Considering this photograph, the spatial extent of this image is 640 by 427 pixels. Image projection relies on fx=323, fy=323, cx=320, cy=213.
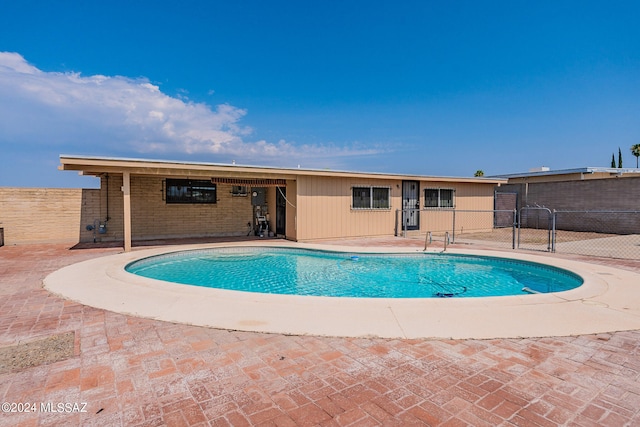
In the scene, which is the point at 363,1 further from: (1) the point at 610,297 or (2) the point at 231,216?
(1) the point at 610,297

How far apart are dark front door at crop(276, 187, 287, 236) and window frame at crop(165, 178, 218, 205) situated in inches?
97.9

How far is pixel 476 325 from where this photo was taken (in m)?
3.66

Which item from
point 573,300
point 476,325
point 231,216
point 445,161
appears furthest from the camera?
point 445,161

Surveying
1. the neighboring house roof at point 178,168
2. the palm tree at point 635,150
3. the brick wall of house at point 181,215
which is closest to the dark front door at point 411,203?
the neighboring house roof at point 178,168

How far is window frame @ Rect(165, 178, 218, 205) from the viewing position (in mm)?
12195

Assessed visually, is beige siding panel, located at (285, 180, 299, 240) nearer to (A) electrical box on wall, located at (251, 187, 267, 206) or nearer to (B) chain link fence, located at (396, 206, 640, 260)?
(A) electrical box on wall, located at (251, 187, 267, 206)

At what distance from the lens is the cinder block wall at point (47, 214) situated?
10445 millimetres

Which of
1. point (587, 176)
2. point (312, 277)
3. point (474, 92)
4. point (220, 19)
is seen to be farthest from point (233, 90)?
point (587, 176)

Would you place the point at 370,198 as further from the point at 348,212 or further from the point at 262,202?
the point at 262,202

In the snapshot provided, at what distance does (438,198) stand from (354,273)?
837 centimetres

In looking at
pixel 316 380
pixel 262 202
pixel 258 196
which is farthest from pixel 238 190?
pixel 316 380

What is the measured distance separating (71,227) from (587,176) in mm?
24446

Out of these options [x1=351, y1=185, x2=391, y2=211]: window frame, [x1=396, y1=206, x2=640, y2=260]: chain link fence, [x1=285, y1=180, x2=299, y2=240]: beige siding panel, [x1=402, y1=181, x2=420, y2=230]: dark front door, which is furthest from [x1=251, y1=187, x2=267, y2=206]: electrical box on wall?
[x1=402, y1=181, x2=420, y2=230]: dark front door

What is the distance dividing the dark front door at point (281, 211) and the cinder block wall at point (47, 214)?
249 inches
